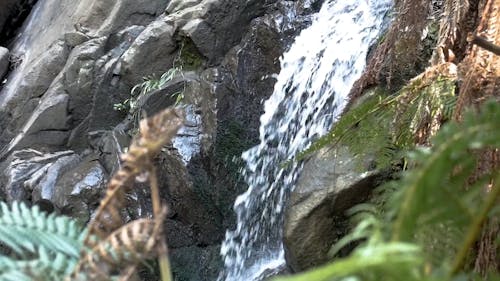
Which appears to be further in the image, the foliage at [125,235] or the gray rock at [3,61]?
the gray rock at [3,61]

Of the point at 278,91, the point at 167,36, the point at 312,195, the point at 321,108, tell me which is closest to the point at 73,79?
the point at 167,36

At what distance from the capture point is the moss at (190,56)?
5.85 metres

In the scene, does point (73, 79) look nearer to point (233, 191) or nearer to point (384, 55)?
point (233, 191)

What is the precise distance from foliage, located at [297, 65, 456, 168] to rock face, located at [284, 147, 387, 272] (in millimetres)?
1076

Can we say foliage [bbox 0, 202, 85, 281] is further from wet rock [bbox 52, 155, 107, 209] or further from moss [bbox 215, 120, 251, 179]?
wet rock [bbox 52, 155, 107, 209]

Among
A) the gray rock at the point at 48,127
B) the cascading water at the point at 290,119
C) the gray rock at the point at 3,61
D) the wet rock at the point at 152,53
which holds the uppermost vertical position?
the gray rock at the point at 3,61

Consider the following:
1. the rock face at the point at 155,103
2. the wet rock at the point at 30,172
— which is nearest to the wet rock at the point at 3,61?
the rock face at the point at 155,103

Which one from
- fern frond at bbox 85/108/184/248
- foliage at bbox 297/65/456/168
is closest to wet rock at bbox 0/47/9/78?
foliage at bbox 297/65/456/168

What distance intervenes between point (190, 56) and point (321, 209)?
283 centimetres

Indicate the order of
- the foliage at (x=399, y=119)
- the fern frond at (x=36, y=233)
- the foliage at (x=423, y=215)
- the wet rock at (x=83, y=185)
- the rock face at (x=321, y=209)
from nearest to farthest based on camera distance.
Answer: the foliage at (x=423, y=215) → the fern frond at (x=36, y=233) → the foliage at (x=399, y=119) → the rock face at (x=321, y=209) → the wet rock at (x=83, y=185)

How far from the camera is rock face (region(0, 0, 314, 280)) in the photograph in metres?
5.08

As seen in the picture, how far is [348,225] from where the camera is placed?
11.3 feet

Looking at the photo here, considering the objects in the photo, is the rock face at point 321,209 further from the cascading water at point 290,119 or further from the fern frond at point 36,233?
the fern frond at point 36,233

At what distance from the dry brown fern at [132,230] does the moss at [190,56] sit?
16.5 feet
